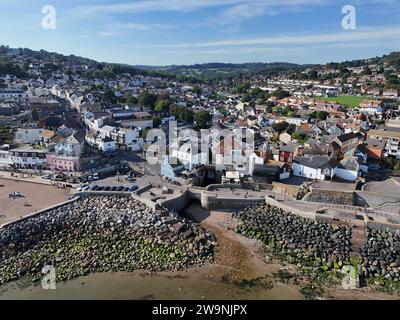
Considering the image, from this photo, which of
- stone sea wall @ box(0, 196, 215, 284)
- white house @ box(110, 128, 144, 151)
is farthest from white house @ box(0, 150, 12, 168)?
stone sea wall @ box(0, 196, 215, 284)

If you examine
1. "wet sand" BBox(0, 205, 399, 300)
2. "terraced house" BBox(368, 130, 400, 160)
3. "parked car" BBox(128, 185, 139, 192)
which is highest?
"terraced house" BBox(368, 130, 400, 160)

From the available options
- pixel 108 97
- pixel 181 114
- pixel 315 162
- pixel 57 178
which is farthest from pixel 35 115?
pixel 315 162

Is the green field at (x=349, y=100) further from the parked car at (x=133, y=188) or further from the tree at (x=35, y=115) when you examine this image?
the parked car at (x=133, y=188)

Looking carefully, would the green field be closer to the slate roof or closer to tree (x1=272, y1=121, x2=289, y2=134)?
tree (x1=272, y1=121, x2=289, y2=134)

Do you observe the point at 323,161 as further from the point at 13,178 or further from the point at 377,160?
the point at 13,178

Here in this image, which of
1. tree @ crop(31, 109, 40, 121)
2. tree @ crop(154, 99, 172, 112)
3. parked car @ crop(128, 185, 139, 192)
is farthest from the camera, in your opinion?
tree @ crop(154, 99, 172, 112)

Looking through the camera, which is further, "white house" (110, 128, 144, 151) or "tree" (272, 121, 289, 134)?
"tree" (272, 121, 289, 134)
